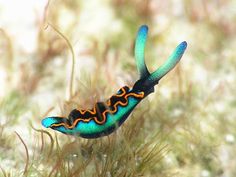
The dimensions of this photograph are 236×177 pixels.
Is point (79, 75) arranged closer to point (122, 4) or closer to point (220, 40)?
point (122, 4)

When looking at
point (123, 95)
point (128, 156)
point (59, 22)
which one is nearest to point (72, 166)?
A: point (128, 156)

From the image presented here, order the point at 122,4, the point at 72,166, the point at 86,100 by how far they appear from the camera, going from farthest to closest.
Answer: the point at 122,4 → the point at 86,100 → the point at 72,166

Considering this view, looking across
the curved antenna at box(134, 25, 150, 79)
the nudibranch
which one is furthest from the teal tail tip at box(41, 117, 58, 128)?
the curved antenna at box(134, 25, 150, 79)

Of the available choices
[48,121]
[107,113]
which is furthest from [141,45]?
[48,121]

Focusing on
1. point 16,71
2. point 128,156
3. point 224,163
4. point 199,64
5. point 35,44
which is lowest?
point 224,163

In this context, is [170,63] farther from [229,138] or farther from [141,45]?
[229,138]
